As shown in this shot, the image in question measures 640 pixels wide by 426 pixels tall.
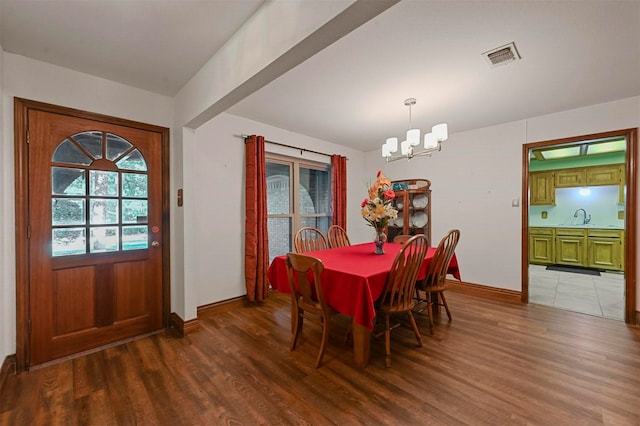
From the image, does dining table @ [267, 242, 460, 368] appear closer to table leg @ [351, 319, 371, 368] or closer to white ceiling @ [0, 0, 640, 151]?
table leg @ [351, 319, 371, 368]

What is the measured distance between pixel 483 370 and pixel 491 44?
2.37m

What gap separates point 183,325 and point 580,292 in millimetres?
5318

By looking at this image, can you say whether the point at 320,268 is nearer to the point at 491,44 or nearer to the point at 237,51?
the point at 237,51

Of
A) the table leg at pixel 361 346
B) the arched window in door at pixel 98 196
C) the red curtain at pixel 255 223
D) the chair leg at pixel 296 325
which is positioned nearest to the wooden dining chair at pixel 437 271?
the table leg at pixel 361 346

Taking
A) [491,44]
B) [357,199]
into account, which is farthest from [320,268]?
[357,199]

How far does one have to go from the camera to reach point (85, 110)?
88.7 inches

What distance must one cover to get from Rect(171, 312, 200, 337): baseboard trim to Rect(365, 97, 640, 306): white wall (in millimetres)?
3679

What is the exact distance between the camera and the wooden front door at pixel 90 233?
6.75 feet

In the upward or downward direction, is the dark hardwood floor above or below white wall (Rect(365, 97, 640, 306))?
below

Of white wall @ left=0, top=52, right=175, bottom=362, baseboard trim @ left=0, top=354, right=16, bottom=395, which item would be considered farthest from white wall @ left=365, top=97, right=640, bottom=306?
baseboard trim @ left=0, top=354, right=16, bottom=395

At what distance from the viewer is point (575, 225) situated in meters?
5.55

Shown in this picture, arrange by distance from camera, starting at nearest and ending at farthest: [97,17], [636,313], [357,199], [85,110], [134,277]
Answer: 1. [97,17]
2. [85,110]
3. [134,277]
4. [636,313]
5. [357,199]

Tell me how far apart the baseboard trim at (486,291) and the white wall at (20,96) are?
476 cm

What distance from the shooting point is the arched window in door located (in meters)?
2.16
